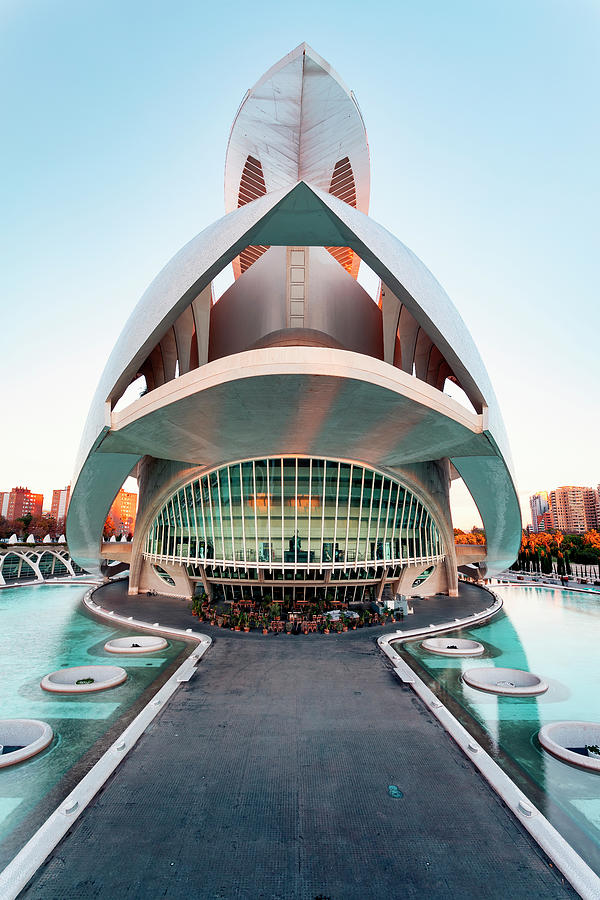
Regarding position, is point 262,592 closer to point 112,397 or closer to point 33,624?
point 33,624

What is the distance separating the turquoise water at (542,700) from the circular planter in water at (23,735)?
31.1 ft

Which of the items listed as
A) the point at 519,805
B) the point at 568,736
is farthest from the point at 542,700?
the point at 519,805

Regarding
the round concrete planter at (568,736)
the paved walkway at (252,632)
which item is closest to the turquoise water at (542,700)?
the round concrete planter at (568,736)

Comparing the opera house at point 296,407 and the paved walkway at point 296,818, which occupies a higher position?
the opera house at point 296,407

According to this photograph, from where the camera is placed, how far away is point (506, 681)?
14.0m

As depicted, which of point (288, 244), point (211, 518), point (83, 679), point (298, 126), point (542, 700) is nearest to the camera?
point (542, 700)

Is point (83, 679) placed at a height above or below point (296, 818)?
below

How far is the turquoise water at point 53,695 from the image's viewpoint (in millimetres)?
8025

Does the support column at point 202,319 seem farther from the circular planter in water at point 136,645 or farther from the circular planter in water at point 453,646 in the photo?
the circular planter in water at point 453,646

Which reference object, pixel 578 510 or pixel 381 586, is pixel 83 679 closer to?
pixel 381 586

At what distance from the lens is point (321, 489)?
23.3 metres

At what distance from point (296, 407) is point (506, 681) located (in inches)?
441

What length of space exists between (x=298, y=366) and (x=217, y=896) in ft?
35.1

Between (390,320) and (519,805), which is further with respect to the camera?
(390,320)
